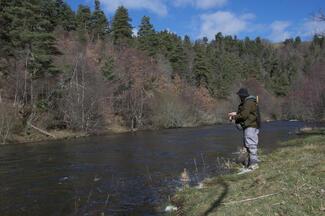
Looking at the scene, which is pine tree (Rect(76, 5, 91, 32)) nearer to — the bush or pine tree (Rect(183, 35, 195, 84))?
pine tree (Rect(183, 35, 195, 84))

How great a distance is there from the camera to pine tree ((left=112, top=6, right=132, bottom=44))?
89688 millimetres

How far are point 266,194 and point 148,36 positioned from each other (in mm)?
85236

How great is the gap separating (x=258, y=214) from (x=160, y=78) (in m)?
79.3

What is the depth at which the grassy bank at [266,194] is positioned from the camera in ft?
27.2

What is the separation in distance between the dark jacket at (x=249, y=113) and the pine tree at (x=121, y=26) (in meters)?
76.5

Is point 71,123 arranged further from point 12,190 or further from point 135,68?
point 12,190

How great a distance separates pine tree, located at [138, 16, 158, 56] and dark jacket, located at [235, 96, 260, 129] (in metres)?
75.7

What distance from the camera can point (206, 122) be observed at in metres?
77.2

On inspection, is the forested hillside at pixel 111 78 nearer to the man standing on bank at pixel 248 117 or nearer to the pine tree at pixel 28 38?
the pine tree at pixel 28 38

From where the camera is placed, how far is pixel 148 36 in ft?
305

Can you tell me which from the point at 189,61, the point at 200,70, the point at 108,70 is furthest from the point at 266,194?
the point at 189,61

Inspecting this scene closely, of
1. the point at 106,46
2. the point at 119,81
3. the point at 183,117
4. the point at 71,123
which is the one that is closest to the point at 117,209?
the point at 71,123

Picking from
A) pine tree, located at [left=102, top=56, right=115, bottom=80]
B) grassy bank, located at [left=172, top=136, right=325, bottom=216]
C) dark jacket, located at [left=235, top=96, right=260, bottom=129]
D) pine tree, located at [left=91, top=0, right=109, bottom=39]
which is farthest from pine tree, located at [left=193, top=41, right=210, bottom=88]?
grassy bank, located at [left=172, top=136, right=325, bottom=216]

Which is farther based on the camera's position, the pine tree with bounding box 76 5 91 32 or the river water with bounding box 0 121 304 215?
the pine tree with bounding box 76 5 91 32
